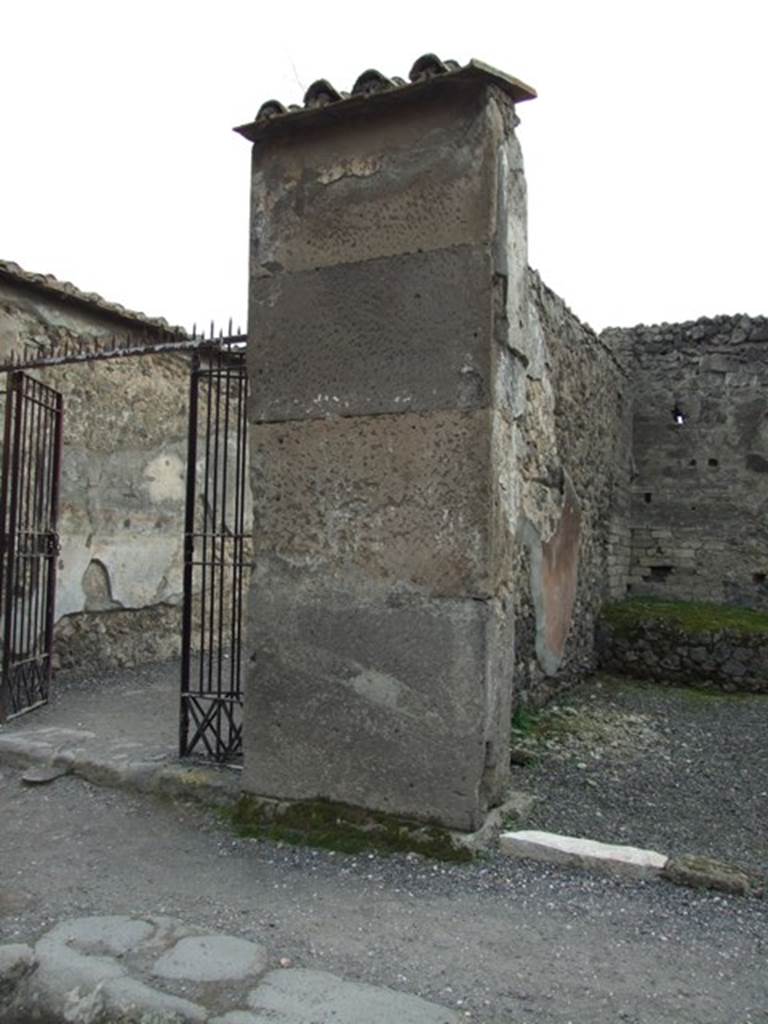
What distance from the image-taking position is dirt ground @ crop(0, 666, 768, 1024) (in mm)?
2400

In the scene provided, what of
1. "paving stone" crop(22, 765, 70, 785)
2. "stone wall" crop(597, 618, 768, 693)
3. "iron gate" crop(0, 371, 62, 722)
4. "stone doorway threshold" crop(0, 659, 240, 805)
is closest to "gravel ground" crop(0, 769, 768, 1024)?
"stone doorway threshold" crop(0, 659, 240, 805)

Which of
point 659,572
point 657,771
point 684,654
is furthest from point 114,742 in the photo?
point 659,572

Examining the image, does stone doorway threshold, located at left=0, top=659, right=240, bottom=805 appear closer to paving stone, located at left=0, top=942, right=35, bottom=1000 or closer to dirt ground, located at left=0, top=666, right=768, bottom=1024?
dirt ground, located at left=0, top=666, right=768, bottom=1024

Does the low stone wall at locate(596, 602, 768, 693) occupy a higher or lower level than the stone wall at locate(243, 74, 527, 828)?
lower

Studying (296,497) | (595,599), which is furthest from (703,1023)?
(595,599)

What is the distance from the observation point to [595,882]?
10.4 ft

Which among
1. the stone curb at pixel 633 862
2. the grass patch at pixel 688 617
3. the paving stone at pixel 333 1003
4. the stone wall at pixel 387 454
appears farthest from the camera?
the grass patch at pixel 688 617

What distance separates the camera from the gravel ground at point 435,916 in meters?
2.40

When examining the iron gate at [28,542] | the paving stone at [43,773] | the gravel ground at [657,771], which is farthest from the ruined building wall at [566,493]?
the iron gate at [28,542]

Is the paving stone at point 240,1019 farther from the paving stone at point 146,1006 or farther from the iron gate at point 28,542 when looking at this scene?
the iron gate at point 28,542

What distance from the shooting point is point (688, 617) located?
7.98 meters

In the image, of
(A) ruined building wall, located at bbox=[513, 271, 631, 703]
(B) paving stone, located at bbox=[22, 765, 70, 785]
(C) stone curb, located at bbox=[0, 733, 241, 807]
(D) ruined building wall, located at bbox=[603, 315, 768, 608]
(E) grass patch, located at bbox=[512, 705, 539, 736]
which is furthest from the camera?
(D) ruined building wall, located at bbox=[603, 315, 768, 608]

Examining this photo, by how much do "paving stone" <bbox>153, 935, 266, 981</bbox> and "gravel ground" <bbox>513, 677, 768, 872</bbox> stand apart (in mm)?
1489

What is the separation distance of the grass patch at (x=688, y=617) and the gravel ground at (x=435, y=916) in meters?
4.98
